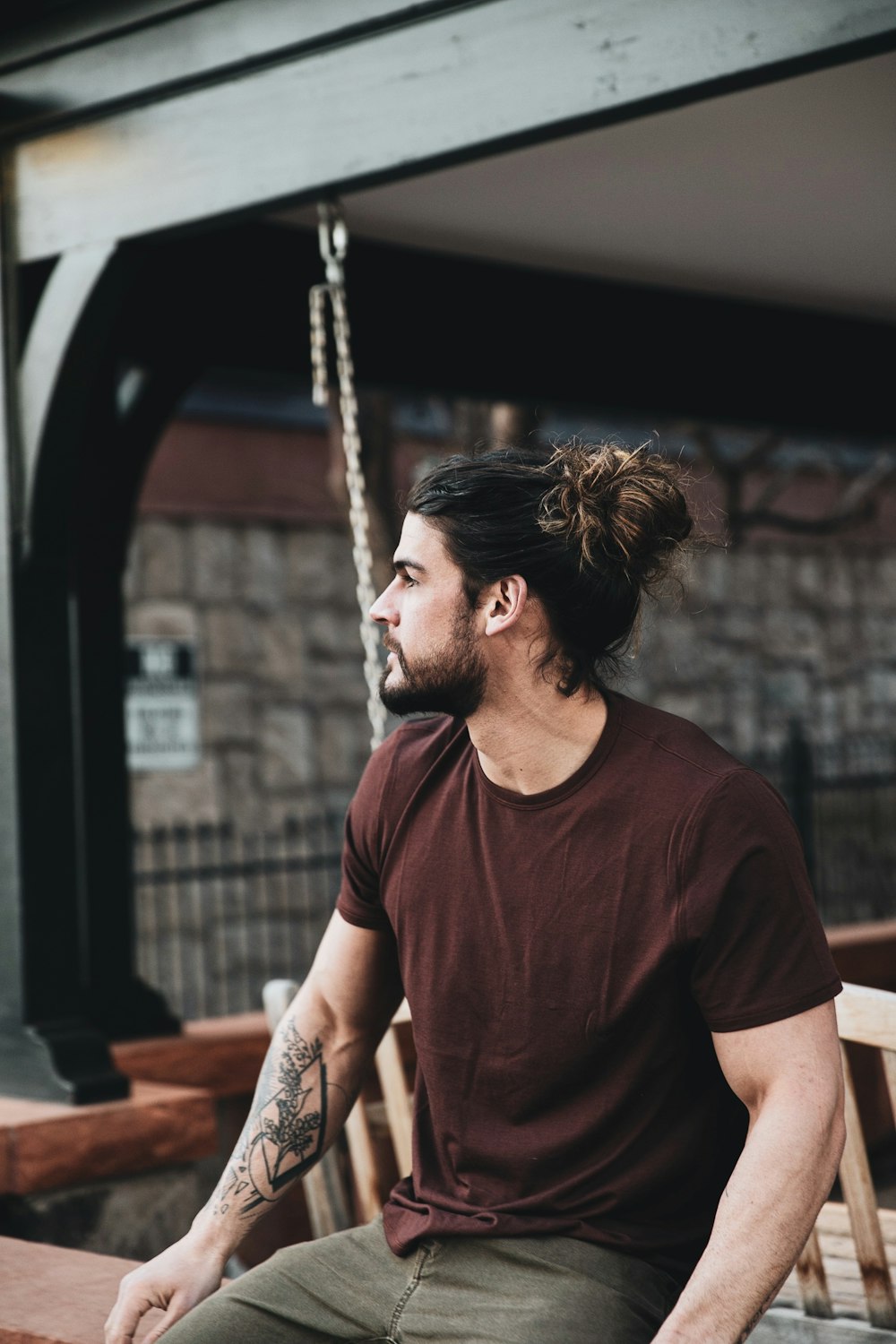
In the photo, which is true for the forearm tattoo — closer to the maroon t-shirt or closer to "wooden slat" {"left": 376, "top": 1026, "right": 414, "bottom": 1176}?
the maroon t-shirt

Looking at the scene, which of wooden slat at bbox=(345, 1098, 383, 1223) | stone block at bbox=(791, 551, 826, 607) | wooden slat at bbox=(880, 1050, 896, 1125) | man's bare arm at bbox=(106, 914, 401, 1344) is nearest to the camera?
man's bare arm at bbox=(106, 914, 401, 1344)

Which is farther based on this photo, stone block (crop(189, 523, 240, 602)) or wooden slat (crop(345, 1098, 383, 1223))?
stone block (crop(189, 523, 240, 602))

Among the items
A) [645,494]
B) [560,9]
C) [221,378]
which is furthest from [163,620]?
[645,494]

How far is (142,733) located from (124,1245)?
195 inches

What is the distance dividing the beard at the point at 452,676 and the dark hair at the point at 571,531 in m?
0.06

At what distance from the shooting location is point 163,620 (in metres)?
9.26

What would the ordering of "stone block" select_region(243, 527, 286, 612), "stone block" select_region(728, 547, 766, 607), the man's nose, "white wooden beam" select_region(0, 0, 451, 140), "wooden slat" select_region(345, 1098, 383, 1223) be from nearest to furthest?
the man's nose < "wooden slat" select_region(345, 1098, 383, 1223) < "white wooden beam" select_region(0, 0, 451, 140) < "stone block" select_region(243, 527, 286, 612) < "stone block" select_region(728, 547, 766, 607)

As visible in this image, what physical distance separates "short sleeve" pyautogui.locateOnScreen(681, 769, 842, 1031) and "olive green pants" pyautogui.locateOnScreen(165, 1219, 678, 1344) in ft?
1.14

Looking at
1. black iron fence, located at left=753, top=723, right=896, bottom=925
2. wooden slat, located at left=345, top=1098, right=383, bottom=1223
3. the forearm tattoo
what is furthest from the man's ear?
black iron fence, located at left=753, top=723, right=896, bottom=925

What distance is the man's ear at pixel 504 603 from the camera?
2260mm

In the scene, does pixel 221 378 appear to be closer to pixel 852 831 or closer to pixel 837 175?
pixel 852 831

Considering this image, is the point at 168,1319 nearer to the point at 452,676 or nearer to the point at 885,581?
the point at 452,676

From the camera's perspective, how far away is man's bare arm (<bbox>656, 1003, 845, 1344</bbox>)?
195cm

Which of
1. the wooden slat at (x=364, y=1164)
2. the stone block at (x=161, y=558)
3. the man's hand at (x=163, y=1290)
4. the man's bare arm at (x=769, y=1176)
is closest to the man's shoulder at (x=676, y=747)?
the man's bare arm at (x=769, y=1176)
